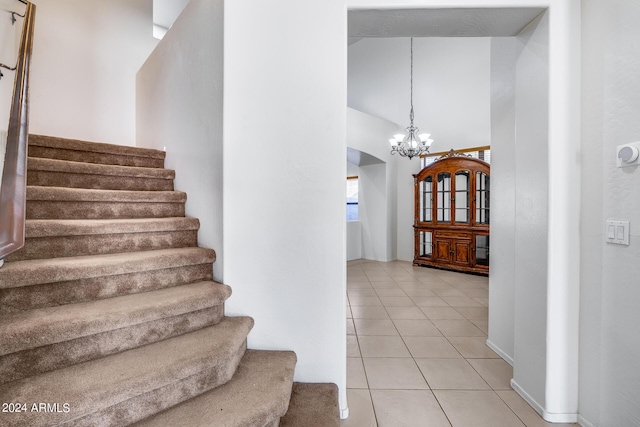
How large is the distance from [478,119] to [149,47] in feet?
19.6

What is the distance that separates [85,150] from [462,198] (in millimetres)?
5894

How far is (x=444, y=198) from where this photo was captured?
608 cm

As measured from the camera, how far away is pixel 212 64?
6.82 feet

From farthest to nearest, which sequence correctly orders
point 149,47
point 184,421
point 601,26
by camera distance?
point 149,47 → point 601,26 → point 184,421

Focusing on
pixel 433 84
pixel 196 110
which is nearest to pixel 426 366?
pixel 196 110

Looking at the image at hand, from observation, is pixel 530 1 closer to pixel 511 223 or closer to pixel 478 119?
pixel 511 223

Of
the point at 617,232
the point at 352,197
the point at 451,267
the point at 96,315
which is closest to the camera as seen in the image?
the point at 96,315

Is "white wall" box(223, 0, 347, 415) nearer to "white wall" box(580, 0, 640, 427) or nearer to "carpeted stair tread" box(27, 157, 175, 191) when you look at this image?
"carpeted stair tread" box(27, 157, 175, 191)

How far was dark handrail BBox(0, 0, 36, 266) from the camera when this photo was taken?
108 cm

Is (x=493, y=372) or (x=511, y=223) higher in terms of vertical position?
(x=511, y=223)

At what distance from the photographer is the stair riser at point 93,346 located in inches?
47.1

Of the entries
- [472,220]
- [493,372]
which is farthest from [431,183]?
[493,372]

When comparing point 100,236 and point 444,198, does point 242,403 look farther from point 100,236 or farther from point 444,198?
point 444,198

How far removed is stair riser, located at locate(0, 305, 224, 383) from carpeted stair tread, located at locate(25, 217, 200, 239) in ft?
2.42
